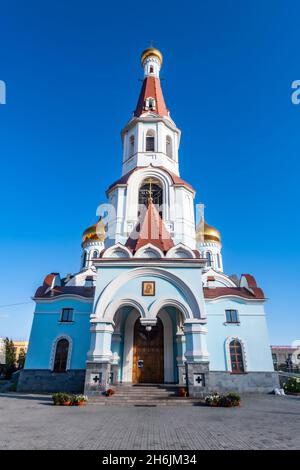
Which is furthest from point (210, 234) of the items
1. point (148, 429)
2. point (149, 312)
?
point (148, 429)

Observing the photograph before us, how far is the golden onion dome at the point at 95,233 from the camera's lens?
28500mm

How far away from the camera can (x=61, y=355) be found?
1574cm

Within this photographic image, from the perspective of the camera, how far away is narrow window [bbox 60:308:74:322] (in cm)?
1639

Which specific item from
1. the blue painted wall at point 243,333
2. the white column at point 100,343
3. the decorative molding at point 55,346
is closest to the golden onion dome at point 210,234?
the blue painted wall at point 243,333

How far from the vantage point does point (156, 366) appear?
14.8 m

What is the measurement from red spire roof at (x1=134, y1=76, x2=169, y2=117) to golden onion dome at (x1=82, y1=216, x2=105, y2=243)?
11.1 metres

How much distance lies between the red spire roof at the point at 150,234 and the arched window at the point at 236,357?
654cm

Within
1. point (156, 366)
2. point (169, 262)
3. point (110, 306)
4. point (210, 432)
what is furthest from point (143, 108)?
point (210, 432)

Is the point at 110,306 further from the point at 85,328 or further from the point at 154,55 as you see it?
the point at 154,55

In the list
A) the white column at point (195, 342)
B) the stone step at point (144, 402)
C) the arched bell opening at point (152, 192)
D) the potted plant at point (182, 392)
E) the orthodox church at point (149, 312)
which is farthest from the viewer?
the arched bell opening at point (152, 192)

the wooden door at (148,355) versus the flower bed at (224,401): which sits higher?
the wooden door at (148,355)

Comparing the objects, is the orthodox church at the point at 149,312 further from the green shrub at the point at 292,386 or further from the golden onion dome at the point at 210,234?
the golden onion dome at the point at 210,234

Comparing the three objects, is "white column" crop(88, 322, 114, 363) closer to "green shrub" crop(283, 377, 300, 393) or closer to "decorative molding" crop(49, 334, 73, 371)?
"decorative molding" crop(49, 334, 73, 371)

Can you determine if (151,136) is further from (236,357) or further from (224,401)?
(224,401)
